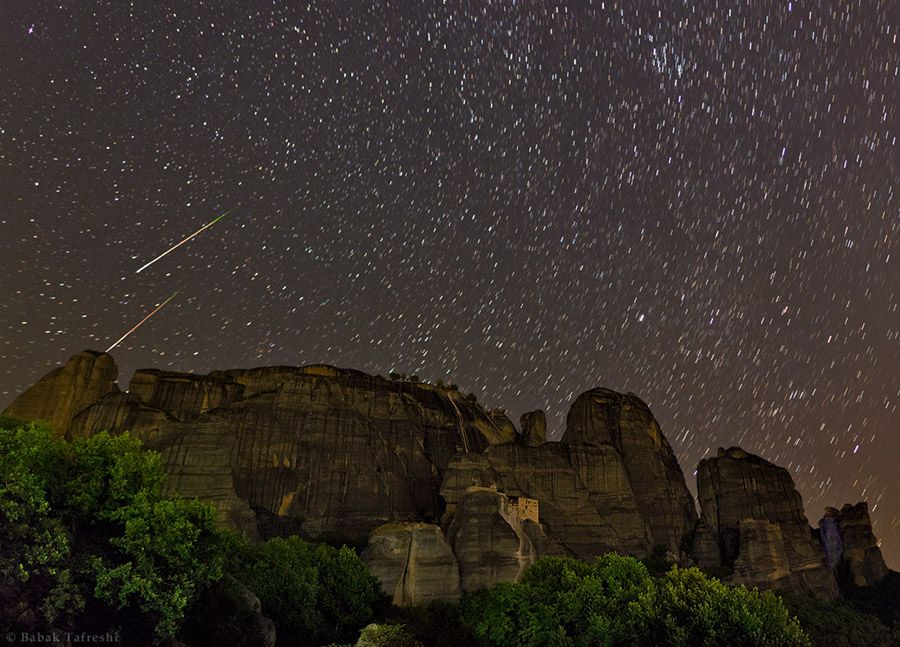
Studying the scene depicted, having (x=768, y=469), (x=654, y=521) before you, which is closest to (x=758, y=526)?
(x=654, y=521)

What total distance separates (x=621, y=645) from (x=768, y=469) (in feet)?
282

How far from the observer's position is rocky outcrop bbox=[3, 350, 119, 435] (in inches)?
3282

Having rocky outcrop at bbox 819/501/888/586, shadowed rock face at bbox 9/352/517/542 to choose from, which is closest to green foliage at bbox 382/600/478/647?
shadowed rock face at bbox 9/352/517/542

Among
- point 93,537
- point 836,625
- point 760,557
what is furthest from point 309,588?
point 760,557

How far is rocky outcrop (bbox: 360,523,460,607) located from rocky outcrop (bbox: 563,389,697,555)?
4265cm

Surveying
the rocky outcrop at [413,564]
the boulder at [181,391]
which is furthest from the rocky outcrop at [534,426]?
the rocky outcrop at [413,564]

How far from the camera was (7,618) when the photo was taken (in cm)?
2205

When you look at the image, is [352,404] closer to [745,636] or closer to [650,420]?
[650,420]

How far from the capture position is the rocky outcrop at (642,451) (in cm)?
9604

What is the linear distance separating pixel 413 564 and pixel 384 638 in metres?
24.6

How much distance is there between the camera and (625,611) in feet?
111

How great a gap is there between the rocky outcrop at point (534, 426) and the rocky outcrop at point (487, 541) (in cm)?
4848

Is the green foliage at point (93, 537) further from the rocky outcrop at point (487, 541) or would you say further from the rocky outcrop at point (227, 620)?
the rocky outcrop at point (487, 541)

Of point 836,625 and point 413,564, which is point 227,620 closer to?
point 413,564
